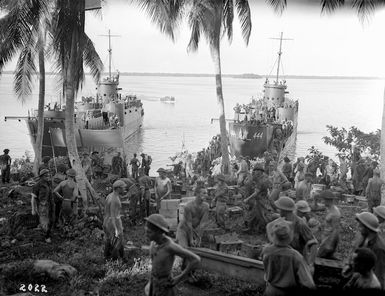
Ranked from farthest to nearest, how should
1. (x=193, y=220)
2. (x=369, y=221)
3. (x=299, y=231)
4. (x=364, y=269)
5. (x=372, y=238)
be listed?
1. (x=193, y=220)
2. (x=299, y=231)
3. (x=372, y=238)
4. (x=369, y=221)
5. (x=364, y=269)

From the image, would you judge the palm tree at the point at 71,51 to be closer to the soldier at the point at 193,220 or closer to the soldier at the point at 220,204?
the soldier at the point at 220,204

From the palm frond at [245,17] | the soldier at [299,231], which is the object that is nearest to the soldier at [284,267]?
the soldier at [299,231]

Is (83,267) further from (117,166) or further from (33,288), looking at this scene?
(117,166)

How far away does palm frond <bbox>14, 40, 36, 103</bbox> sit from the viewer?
659 inches

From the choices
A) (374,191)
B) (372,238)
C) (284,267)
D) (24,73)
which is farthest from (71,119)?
(284,267)

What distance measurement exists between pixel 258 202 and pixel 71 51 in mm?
6107

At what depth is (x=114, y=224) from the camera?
793 centimetres

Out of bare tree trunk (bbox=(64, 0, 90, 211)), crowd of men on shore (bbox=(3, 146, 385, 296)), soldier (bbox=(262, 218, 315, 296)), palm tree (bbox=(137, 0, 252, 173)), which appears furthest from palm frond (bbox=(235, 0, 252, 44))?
soldier (bbox=(262, 218, 315, 296))

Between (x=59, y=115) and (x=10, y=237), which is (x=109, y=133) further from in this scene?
(x=10, y=237)

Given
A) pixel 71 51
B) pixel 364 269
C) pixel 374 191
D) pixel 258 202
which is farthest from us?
pixel 71 51

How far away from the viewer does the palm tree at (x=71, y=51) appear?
37.6 feet

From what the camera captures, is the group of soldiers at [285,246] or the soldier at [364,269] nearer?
the soldier at [364,269]

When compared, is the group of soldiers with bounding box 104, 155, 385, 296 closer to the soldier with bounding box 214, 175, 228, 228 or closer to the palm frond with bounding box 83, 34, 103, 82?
the soldier with bounding box 214, 175, 228, 228

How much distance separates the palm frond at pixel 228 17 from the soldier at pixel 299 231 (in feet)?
37.6
